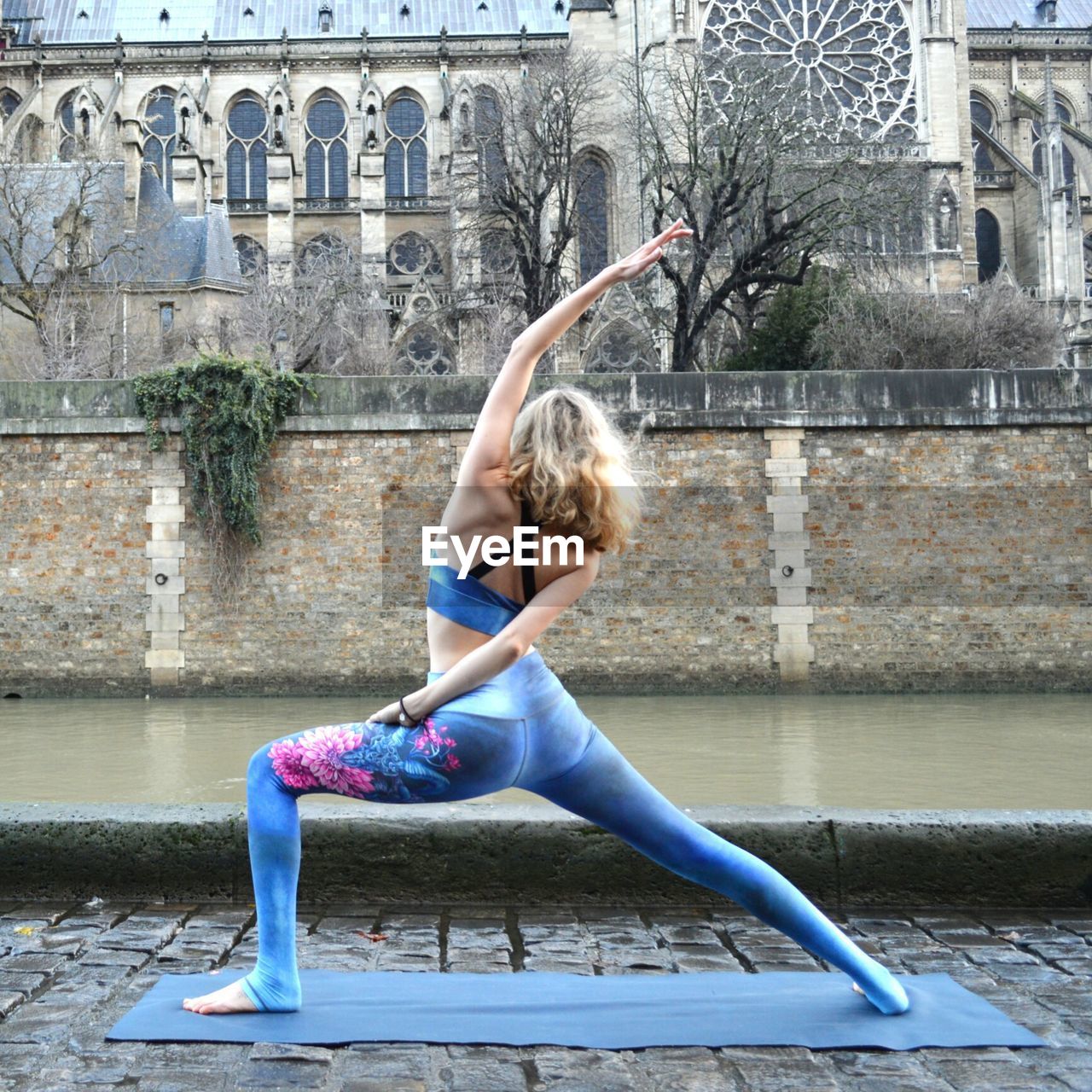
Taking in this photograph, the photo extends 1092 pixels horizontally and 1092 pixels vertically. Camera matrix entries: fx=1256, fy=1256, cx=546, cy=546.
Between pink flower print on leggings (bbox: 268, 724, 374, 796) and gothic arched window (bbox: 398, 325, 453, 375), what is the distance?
1205 inches

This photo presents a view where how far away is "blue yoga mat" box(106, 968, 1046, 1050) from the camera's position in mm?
2924

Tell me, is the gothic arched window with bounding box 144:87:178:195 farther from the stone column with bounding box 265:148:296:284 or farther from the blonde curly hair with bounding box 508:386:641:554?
the blonde curly hair with bounding box 508:386:641:554

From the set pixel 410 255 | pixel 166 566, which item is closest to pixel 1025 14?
pixel 410 255

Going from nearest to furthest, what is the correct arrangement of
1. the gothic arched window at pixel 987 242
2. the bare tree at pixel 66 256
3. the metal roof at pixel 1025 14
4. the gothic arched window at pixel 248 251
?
the bare tree at pixel 66 256, the gothic arched window at pixel 248 251, the gothic arched window at pixel 987 242, the metal roof at pixel 1025 14

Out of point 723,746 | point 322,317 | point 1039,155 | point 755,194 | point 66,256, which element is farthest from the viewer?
point 1039,155

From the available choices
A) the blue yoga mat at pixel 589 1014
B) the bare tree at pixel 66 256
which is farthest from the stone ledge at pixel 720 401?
the blue yoga mat at pixel 589 1014

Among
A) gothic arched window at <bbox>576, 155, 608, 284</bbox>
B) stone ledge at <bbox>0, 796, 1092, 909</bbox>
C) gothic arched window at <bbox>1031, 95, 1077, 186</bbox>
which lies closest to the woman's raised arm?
stone ledge at <bbox>0, 796, 1092, 909</bbox>

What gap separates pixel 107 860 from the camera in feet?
13.9

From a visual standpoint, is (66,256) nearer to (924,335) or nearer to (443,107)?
(924,335)

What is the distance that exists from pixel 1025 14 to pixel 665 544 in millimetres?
43473

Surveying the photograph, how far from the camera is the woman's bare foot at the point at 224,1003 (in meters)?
3.03

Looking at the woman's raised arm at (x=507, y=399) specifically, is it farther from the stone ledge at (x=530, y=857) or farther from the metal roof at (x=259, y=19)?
the metal roof at (x=259, y=19)

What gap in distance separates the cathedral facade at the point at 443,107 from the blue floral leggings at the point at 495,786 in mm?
27819

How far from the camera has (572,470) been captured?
2779 mm
